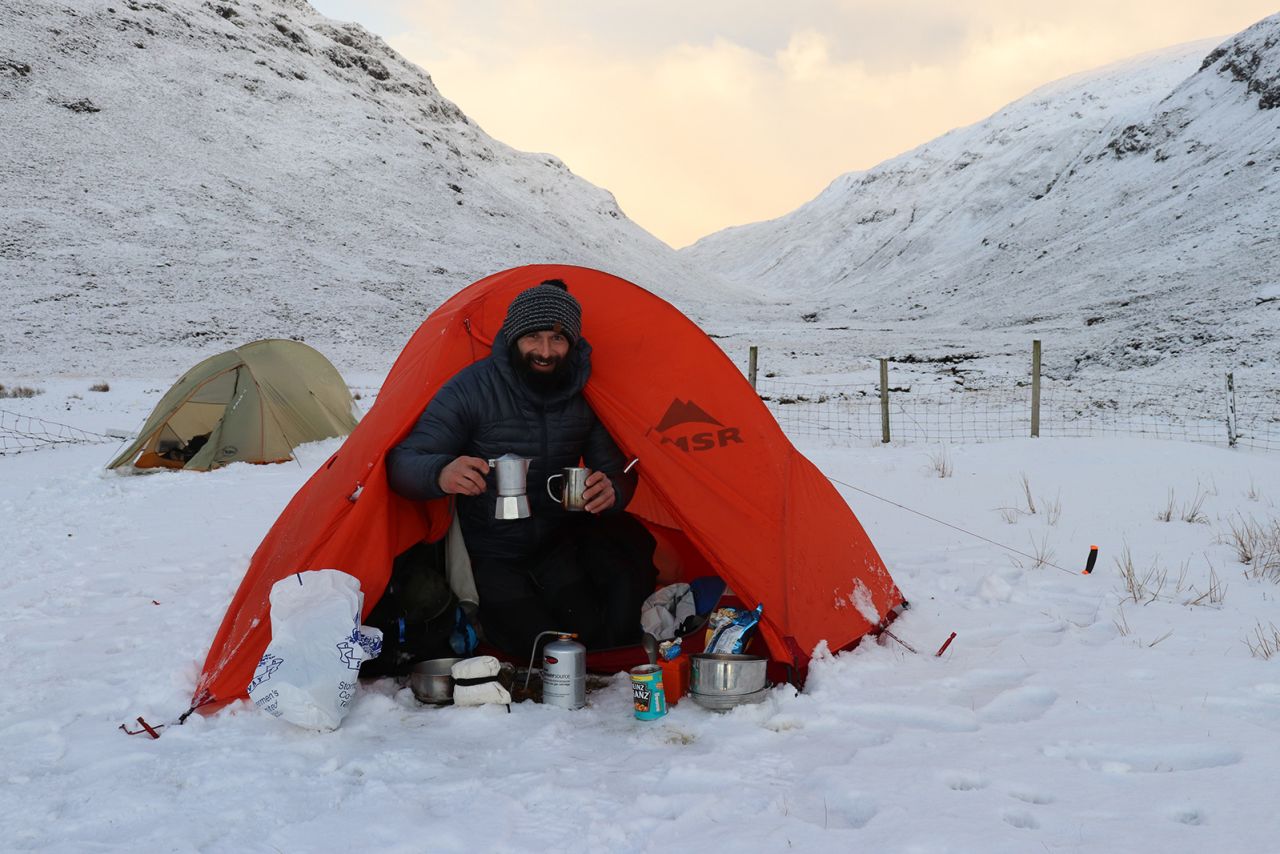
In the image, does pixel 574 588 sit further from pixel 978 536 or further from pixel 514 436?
pixel 978 536

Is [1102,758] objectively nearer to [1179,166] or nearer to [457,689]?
[457,689]

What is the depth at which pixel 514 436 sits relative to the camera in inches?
145

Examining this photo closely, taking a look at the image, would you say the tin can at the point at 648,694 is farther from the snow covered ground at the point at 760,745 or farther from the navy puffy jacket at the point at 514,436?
the navy puffy jacket at the point at 514,436

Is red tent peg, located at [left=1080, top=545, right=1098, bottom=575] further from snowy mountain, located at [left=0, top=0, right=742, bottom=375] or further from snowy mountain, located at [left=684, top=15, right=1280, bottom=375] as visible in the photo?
snowy mountain, located at [left=0, top=0, right=742, bottom=375]

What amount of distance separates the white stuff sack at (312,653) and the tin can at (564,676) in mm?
665

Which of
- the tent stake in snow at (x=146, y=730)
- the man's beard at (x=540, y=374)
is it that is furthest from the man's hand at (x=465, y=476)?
the tent stake in snow at (x=146, y=730)

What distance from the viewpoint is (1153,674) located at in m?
3.20

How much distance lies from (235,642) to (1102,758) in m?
3.13

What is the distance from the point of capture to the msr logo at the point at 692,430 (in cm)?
372

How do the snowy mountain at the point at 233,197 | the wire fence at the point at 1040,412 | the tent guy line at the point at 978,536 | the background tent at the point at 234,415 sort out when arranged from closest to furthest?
the tent guy line at the point at 978,536 → the background tent at the point at 234,415 → the wire fence at the point at 1040,412 → the snowy mountain at the point at 233,197

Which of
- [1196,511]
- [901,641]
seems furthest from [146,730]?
[1196,511]

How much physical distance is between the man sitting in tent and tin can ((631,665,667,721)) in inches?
23.1

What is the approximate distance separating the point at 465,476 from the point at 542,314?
2.52 ft

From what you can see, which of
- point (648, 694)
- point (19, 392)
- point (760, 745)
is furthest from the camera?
point (19, 392)
